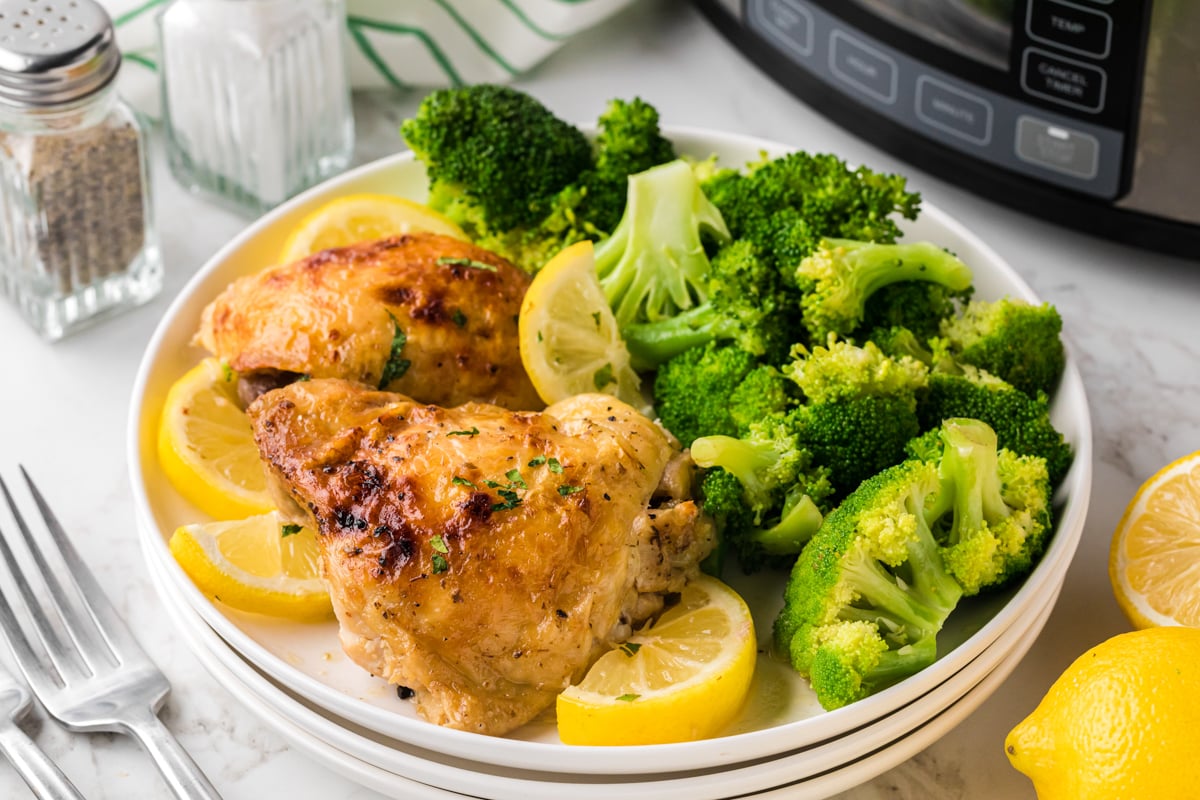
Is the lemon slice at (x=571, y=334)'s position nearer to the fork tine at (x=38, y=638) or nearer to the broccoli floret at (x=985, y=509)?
the broccoli floret at (x=985, y=509)

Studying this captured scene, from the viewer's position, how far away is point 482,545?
1.94 meters

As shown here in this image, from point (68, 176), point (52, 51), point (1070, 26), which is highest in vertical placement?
point (52, 51)

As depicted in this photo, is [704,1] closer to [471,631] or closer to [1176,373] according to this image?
[1176,373]

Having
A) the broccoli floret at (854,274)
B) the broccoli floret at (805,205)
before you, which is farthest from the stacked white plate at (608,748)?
the broccoli floret at (805,205)

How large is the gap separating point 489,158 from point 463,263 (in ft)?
1.13

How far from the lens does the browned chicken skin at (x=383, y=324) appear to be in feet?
7.63

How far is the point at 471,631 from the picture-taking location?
1945 mm

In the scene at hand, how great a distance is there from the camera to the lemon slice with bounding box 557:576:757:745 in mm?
1883

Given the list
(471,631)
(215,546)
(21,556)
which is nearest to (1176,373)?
(471,631)

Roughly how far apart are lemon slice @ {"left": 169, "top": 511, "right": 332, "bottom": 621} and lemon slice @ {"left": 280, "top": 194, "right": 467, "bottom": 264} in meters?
0.69

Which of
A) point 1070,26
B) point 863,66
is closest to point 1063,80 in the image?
point 1070,26

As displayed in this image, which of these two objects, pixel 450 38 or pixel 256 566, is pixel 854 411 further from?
pixel 450 38

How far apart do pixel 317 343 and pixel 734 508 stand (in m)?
0.76

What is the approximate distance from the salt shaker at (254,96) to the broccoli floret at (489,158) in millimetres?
548
